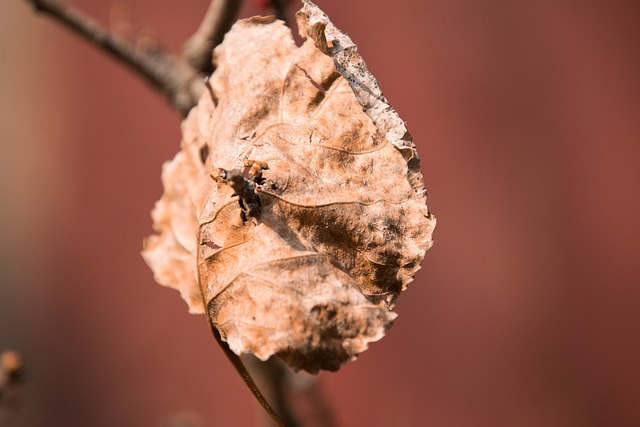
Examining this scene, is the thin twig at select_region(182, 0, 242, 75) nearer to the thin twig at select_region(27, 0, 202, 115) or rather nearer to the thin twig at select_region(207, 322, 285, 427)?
the thin twig at select_region(27, 0, 202, 115)

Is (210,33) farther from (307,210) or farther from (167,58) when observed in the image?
(307,210)

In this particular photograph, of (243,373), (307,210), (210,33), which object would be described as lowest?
(243,373)

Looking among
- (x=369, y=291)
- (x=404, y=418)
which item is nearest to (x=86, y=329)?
(x=404, y=418)

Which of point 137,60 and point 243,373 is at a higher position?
point 137,60

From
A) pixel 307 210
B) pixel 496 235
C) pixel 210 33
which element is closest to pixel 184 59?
pixel 210 33

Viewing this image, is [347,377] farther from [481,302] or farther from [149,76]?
[149,76]

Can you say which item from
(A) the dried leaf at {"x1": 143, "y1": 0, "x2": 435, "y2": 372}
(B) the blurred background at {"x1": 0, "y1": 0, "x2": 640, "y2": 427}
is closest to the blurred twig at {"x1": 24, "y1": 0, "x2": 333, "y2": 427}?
(A) the dried leaf at {"x1": 143, "y1": 0, "x2": 435, "y2": 372}
